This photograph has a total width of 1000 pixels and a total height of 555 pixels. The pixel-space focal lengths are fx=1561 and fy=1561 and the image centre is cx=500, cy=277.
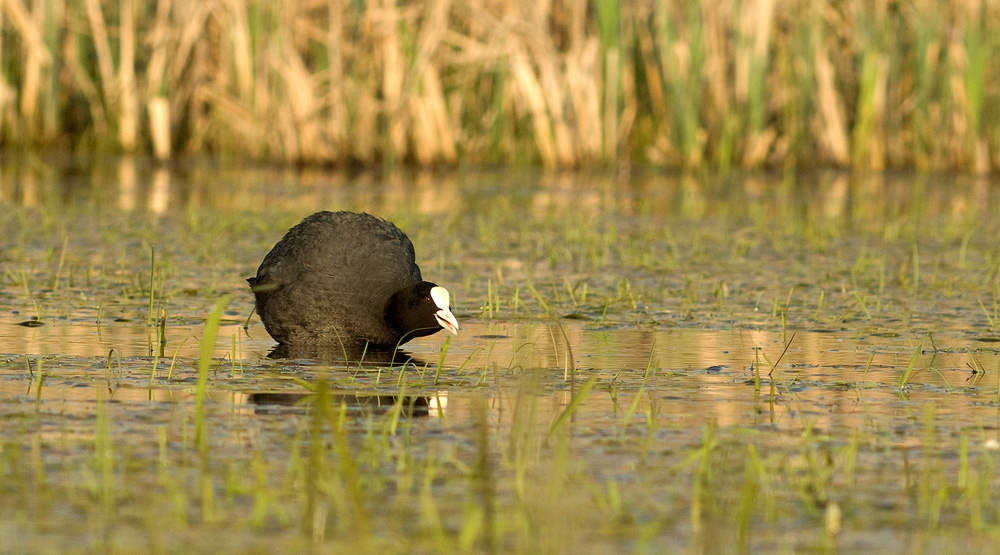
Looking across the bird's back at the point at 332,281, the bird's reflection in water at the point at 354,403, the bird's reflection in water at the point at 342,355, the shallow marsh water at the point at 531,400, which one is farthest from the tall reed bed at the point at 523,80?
the bird's reflection in water at the point at 354,403

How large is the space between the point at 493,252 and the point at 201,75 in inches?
297

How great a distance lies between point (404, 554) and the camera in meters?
3.06

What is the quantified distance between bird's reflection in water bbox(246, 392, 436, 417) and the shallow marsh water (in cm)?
2

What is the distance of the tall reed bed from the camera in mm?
14539

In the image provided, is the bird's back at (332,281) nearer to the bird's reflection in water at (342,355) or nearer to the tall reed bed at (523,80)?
the bird's reflection in water at (342,355)

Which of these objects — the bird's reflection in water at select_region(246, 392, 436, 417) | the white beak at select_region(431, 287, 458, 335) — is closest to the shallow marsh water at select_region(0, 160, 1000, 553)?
the bird's reflection in water at select_region(246, 392, 436, 417)

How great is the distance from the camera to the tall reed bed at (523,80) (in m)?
14.5

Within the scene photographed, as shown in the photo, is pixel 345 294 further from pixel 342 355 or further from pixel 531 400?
pixel 531 400

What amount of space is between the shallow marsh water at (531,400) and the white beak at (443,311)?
14 centimetres

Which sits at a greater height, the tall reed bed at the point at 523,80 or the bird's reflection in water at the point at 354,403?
the tall reed bed at the point at 523,80

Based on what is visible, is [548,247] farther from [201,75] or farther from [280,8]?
[201,75]

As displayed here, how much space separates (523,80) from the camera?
14.5 meters

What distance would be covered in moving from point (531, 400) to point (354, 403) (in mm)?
544

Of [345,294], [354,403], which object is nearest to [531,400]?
[354,403]
